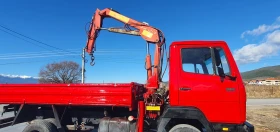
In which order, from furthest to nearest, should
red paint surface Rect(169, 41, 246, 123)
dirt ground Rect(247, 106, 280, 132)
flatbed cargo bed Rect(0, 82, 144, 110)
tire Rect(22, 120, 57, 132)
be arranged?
dirt ground Rect(247, 106, 280, 132), tire Rect(22, 120, 57, 132), flatbed cargo bed Rect(0, 82, 144, 110), red paint surface Rect(169, 41, 246, 123)

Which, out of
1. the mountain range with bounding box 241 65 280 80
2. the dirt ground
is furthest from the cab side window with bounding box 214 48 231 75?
the mountain range with bounding box 241 65 280 80

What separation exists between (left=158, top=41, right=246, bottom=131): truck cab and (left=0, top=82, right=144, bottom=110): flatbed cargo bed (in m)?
1.05

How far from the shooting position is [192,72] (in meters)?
5.97

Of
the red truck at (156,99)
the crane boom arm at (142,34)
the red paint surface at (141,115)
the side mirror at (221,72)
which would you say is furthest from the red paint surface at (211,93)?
the crane boom arm at (142,34)

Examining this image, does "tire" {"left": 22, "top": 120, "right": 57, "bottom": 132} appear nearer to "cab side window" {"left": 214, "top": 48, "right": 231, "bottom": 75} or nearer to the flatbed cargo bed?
the flatbed cargo bed

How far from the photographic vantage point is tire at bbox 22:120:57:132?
6.89 metres

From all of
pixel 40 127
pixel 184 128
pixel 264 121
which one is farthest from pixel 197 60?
pixel 264 121

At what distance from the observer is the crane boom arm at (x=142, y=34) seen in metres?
7.30

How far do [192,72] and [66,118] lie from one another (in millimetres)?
3786

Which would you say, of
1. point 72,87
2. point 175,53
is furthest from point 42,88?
point 175,53

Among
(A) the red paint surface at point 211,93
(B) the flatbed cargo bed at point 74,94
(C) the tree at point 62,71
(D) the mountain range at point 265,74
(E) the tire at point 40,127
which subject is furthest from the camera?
(D) the mountain range at point 265,74

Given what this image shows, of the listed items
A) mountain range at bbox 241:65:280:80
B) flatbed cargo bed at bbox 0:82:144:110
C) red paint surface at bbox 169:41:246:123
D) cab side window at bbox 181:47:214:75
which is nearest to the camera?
red paint surface at bbox 169:41:246:123

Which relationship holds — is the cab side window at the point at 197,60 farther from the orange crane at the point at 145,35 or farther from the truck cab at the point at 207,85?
the orange crane at the point at 145,35

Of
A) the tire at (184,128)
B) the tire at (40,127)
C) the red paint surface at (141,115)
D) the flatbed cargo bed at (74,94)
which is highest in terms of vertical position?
the flatbed cargo bed at (74,94)
